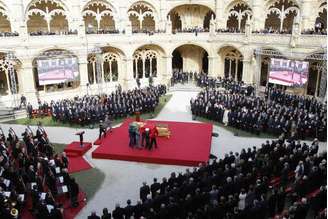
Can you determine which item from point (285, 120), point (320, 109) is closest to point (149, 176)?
point (285, 120)

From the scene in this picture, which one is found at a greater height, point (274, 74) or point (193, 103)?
point (274, 74)

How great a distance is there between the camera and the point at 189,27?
3459 centimetres

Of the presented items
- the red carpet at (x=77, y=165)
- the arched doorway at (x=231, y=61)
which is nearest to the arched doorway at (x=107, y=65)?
the arched doorway at (x=231, y=61)

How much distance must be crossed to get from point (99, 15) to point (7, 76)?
9422 millimetres

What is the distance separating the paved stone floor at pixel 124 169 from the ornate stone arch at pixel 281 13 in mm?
13000

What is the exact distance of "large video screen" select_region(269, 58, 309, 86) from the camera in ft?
78.9

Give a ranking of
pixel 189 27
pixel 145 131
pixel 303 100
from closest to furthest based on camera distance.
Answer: pixel 145 131, pixel 303 100, pixel 189 27

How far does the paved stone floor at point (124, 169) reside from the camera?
13.2m

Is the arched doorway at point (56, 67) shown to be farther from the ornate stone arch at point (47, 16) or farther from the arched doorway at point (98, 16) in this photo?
the arched doorway at point (98, 16)

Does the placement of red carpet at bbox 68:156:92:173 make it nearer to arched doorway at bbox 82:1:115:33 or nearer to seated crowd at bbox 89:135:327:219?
seated crowd at bbox 89:135:327:219

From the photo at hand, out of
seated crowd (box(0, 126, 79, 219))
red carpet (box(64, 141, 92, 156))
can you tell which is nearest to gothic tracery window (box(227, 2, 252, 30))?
red carpet (box(64, 141, 92, 156))

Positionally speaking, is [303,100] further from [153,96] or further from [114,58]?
[114,58]

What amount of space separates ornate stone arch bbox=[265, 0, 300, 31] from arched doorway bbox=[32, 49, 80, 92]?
56.8 ft

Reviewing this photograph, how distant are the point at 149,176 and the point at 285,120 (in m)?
9.16
